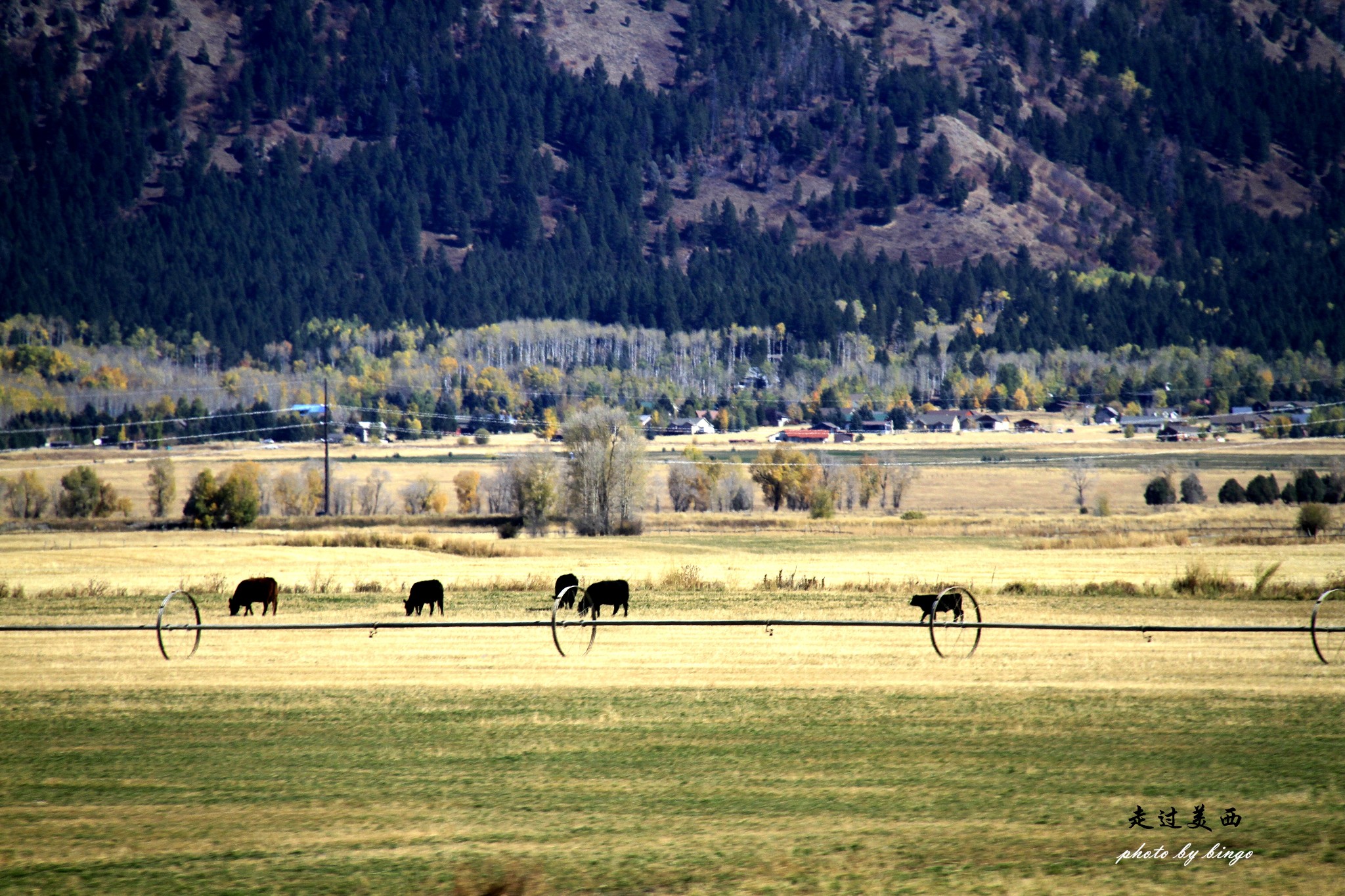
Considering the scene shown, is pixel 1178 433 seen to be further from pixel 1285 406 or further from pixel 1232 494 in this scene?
pixel 1232 494

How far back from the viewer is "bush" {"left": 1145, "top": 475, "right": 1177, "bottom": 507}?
9328cm

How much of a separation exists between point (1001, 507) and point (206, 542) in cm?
5504

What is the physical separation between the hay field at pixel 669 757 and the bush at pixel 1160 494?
6553cm

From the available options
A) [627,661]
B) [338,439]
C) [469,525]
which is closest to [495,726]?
[627,661]

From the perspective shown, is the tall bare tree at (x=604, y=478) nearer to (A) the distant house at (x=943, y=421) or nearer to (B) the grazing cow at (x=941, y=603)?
(B) the grazing cow at (x=941, y=603)

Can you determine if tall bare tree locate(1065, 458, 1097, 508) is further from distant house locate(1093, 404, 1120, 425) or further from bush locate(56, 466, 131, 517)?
bush locate(56, 466, 131, 517)

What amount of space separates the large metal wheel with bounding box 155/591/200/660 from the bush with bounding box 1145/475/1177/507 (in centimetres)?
7545

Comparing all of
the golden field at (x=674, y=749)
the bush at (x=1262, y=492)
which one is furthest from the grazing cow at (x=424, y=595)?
the bush at (x=1262, y=492)

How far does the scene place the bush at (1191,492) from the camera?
9475 centimetres

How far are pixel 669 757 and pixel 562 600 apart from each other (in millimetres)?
11011

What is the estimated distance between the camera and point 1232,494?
91375mm

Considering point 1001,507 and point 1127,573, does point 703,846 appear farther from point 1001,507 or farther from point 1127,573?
point 1001,507

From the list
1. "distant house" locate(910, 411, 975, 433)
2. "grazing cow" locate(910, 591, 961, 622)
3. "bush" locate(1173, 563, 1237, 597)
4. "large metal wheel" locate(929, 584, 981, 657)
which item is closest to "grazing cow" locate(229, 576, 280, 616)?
"grazing cow" locate(910, 591, 961, 622)

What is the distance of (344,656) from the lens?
23.4 metres
